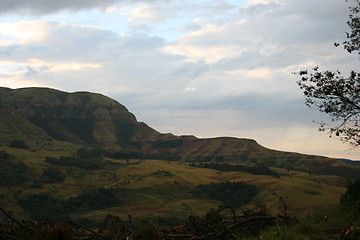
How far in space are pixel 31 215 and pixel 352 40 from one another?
532 feet

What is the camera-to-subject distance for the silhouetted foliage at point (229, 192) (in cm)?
17938

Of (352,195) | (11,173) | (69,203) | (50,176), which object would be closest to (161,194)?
(69,203)

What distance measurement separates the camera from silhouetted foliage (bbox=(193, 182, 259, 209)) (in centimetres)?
17938

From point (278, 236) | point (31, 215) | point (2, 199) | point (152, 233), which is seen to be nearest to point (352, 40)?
point (278, 236)

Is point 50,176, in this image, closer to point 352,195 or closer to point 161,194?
point 161,194

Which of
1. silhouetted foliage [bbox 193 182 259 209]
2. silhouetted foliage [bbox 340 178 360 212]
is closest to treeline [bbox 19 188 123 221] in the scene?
silhouetted foliage [bbox 193 182 259 209]

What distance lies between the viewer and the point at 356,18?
20562mm

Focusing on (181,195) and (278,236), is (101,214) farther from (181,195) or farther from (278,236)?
(278,236)

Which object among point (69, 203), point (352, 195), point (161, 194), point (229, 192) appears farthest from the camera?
point (229, 192)

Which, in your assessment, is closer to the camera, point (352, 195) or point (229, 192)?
point (352, 195)

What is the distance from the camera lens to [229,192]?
186125 mm

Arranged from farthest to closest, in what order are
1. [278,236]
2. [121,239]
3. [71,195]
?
[71,195]
[278,236]
[121,239]

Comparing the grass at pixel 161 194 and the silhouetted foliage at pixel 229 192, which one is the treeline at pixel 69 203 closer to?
the grass at pixel 161 194

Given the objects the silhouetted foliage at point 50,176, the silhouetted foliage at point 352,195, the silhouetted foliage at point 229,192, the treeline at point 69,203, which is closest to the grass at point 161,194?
the treeline at point 69,203
